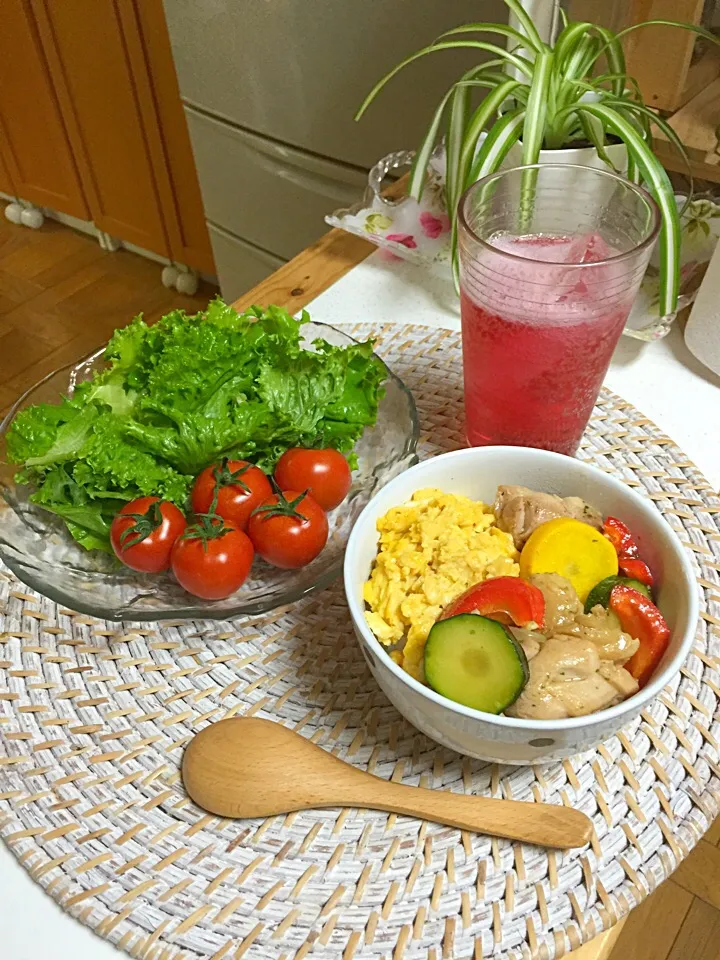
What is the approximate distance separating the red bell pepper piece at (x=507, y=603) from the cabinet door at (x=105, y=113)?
217 centimetres

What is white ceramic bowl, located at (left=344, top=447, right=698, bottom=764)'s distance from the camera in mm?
561

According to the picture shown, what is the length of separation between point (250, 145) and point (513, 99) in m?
1.23

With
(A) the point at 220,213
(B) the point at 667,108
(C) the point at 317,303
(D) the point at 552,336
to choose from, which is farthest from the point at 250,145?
(D) the point at 552,336

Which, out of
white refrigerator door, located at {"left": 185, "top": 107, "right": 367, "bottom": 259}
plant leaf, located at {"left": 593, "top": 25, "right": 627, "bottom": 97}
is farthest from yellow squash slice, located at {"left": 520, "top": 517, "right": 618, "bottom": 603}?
white refrigerator door, located at {"left": 185, "top": 107, "right": 367, "bottom": 259}

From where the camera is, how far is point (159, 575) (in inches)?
31.9

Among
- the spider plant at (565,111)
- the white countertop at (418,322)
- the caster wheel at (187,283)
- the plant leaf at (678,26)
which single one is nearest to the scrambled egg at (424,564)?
the white countertop at (418,322)

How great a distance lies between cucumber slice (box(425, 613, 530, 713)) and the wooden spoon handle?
0.31ft

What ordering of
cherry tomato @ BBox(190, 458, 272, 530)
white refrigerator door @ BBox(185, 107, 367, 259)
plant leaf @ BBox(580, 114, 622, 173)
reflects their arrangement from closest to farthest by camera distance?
cherry tomato @ BBox(190, 458, 272, 530) → plant leaf @ BBox(580, 114, 622, 173) → white refrigerator door @ BBox(185, 107, 367, 259)

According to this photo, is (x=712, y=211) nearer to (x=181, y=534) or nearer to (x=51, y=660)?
(x=181, y=534)

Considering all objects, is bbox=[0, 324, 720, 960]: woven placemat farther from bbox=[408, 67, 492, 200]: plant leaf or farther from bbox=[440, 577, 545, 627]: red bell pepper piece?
bbox=[408, 67, 492, 200]: plant leaf

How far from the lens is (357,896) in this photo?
59 centimetres

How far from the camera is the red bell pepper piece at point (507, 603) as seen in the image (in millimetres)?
633

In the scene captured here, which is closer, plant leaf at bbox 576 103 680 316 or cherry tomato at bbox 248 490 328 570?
cherry tomato at bbox 248 490 328 570

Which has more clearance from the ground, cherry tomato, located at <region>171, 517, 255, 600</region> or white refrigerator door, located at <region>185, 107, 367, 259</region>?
cherry tomato, located at <region>171, 517, 255, 600</region>
